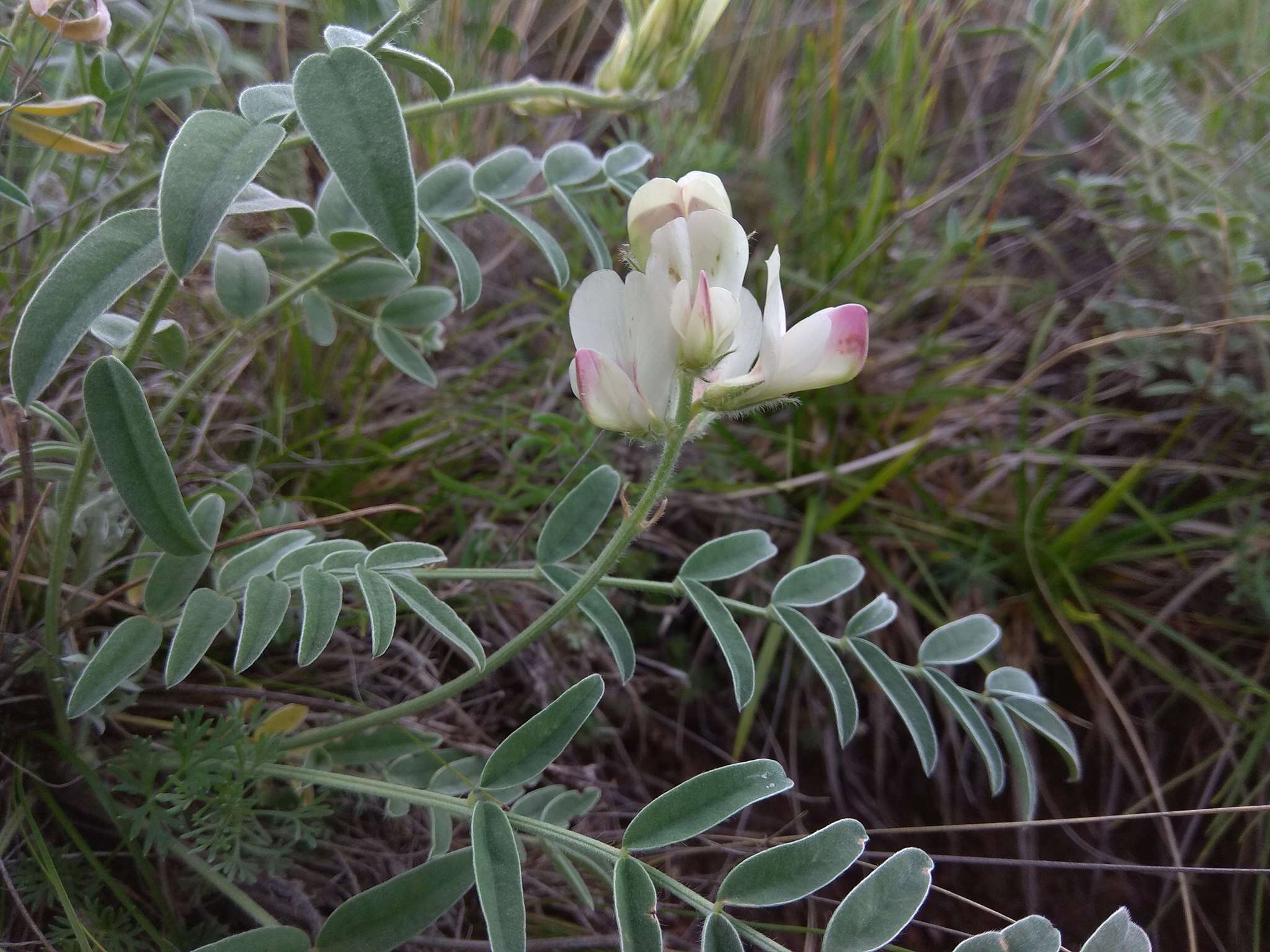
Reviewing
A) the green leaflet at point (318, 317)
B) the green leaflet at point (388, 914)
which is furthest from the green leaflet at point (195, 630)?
the green leaflet at point (318, 317)

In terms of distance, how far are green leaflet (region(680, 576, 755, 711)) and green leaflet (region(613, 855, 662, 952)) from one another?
18 cm

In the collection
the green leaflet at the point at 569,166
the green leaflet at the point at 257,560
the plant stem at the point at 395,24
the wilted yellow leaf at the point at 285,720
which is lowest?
the wilted yellow leaf at the point at 285,720

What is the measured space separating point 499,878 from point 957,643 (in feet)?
1.87

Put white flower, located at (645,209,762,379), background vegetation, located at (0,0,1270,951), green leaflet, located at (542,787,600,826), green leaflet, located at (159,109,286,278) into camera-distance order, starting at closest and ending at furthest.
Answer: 1. green leaflet, located at (159,109,286,278)
2. white flower, located at (645,209,762,379)
3. green leaflet, located at (542,787,600,826)
4. background vegetation, located at (0,0,1270,951)

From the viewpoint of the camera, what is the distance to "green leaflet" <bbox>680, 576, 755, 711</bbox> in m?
0.82

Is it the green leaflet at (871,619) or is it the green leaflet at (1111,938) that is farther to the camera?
the green leaflet at (871,619)

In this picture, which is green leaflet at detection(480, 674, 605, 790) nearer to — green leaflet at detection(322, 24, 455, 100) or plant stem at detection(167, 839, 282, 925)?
plant stem at detection(167, 839, 282, 925)

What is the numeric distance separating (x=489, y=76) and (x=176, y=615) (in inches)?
59.8

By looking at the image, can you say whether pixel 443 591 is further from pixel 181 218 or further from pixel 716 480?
pixel 181 218

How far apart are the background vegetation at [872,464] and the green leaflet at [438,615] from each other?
262mm

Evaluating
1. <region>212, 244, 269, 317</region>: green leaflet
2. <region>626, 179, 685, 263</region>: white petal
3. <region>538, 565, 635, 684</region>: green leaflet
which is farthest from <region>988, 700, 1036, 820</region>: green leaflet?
<region>212, 244, 269, 317</region>: green leaflet

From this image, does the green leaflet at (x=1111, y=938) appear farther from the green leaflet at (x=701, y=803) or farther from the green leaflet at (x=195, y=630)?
the green leaflet at (x=195, y=630)

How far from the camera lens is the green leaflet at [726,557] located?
908 mm

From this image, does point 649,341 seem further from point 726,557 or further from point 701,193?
point 726,557
